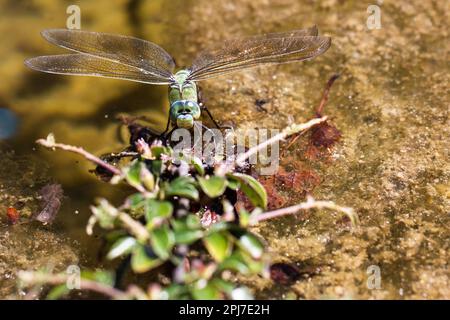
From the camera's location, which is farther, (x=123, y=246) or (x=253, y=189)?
(x=253, y=189)

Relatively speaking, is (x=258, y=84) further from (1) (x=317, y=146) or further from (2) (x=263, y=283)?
(2) (x=263, y=283)

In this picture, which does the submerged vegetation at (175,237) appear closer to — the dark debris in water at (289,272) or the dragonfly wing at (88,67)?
the dark debris in water at (289,272)

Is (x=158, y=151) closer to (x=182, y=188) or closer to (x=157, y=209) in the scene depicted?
(x=182, y=188)

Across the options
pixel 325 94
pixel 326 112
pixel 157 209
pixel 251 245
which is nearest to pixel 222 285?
pixel 251 245

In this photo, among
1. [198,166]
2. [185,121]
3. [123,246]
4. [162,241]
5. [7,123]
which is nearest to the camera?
[162,241]

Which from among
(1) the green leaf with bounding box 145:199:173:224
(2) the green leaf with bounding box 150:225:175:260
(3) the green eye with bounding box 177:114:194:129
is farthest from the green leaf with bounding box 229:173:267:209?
(3) the green eye with bounding box 177:114:194:129

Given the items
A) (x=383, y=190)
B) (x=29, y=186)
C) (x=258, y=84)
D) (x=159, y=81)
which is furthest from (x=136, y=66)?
(x=383, y=190)

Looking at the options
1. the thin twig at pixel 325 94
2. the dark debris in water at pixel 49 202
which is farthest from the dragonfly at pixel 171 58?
the dark debris in water at pixel 49 202
